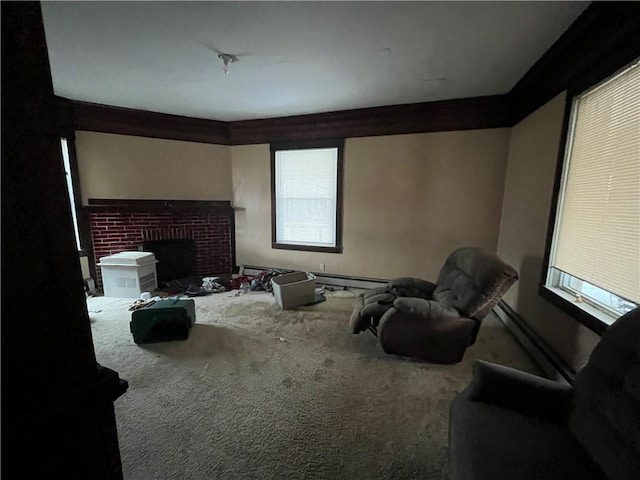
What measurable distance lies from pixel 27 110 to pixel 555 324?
3021mm

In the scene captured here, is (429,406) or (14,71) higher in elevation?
(14,71)

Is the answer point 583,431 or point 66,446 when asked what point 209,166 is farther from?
point 583,431

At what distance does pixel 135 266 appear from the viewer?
3771 millimetres

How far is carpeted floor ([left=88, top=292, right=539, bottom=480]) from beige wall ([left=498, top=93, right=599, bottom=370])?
0.42m

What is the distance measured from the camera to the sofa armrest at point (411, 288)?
9.51 ft

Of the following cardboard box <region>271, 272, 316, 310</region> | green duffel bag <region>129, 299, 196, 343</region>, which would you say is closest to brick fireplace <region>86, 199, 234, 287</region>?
cardboard box <region>271, 272, 316, 310</region>

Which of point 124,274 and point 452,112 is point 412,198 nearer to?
point 452,112

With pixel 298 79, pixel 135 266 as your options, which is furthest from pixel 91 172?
pixel 298 79

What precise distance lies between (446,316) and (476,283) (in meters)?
0.37

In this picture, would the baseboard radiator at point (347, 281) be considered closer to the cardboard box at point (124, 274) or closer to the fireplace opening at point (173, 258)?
the fireplace opening at point (173, 258)

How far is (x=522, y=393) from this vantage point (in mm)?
1331

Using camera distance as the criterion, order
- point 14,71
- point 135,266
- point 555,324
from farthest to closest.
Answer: point 135,266, point 555,324, point 14,71

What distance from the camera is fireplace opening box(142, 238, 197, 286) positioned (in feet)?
14.4

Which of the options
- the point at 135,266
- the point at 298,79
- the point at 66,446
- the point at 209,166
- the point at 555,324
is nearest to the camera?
the point at 66,446
